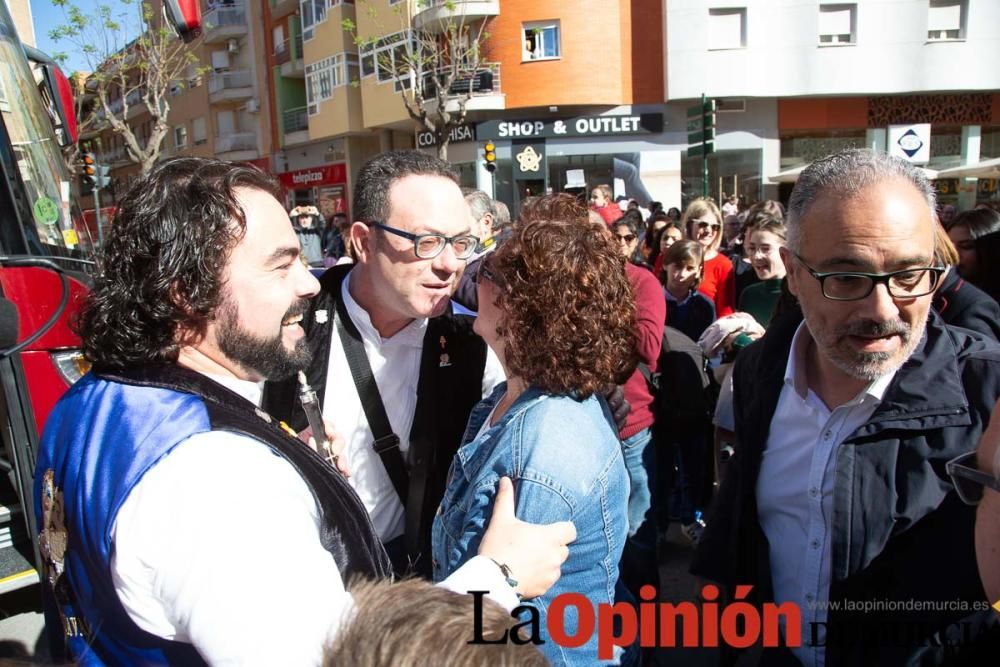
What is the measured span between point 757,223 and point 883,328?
3265mm

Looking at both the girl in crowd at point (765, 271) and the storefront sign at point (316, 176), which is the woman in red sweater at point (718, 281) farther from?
the storefront sign at point (316, 176)

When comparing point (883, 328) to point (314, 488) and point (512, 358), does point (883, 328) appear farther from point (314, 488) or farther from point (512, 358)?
point (314, 488)

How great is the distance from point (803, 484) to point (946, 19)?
25594 millimetres

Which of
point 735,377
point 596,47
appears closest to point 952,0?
point 596,47

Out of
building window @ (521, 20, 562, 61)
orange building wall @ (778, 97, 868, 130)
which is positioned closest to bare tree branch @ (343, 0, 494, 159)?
building window @ (521, 20, 562, 61)

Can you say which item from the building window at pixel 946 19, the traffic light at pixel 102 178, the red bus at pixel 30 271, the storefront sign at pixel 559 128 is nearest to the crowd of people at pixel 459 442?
the red bus at pixel 30 271

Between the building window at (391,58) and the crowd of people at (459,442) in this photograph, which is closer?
the crowd of people at (459,442)

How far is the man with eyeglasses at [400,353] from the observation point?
2348mm

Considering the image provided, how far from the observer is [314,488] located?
4.13 feet

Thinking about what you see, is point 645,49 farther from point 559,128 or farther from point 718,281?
point 718,281

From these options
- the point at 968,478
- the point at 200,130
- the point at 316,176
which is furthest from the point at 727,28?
the point at 200,130

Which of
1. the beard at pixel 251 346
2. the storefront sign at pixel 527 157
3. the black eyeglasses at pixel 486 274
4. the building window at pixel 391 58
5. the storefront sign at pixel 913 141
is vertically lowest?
the beard at pixel 251 346

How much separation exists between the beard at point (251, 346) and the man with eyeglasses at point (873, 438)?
4.28 feet

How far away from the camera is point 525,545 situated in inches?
60.2
